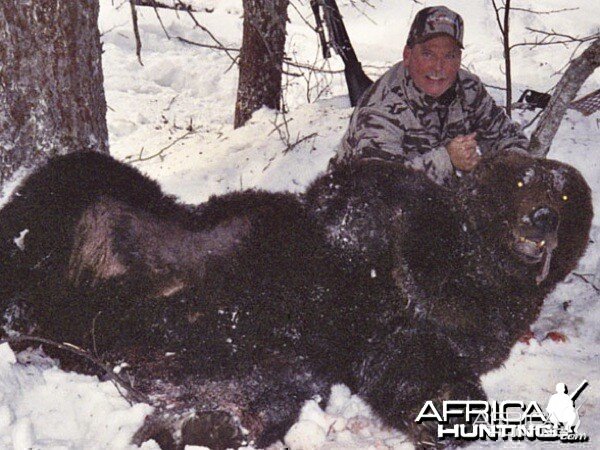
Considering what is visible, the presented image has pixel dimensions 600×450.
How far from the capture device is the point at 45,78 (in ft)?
11.4

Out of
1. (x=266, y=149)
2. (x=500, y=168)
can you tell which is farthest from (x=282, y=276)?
(x=266, y=149)

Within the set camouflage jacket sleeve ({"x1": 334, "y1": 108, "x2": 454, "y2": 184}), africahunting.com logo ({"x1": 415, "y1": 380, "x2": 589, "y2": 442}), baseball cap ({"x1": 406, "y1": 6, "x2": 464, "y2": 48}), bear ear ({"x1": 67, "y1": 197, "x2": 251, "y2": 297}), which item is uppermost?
baseball cap ({"x1": 406, "y1": 6, "x2": 464, "y2": 48})

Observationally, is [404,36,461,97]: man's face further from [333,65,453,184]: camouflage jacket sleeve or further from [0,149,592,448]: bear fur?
[0,149,592,448]: bear fur

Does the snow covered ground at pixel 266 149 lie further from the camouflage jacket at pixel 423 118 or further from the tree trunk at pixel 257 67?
the camouflage jacket at pixel 423 118

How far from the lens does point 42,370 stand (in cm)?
294

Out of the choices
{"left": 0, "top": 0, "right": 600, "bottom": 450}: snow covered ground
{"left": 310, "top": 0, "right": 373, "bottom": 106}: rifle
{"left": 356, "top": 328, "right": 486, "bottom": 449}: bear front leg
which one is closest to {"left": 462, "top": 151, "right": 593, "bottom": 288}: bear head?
{"left": 356, "top": 328, "right": 486, "bottom": 449}: bear front leg

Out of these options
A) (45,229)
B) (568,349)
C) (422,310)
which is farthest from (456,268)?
(45,229)

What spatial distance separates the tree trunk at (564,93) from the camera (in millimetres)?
3900

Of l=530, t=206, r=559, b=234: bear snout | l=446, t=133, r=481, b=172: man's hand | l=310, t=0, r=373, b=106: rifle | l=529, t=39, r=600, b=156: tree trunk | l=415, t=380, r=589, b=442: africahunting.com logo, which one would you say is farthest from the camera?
l=310, t=0, r=373, b=106: rifle

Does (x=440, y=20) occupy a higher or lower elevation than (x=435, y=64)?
higher

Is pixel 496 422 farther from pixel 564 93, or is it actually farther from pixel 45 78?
pixel 45 78

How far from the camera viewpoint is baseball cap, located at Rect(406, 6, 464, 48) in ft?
12.4

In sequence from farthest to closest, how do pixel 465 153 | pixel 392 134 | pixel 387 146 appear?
pixel 392 134 < pixel 387 146 < pixel 465 153

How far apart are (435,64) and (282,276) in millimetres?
1823
